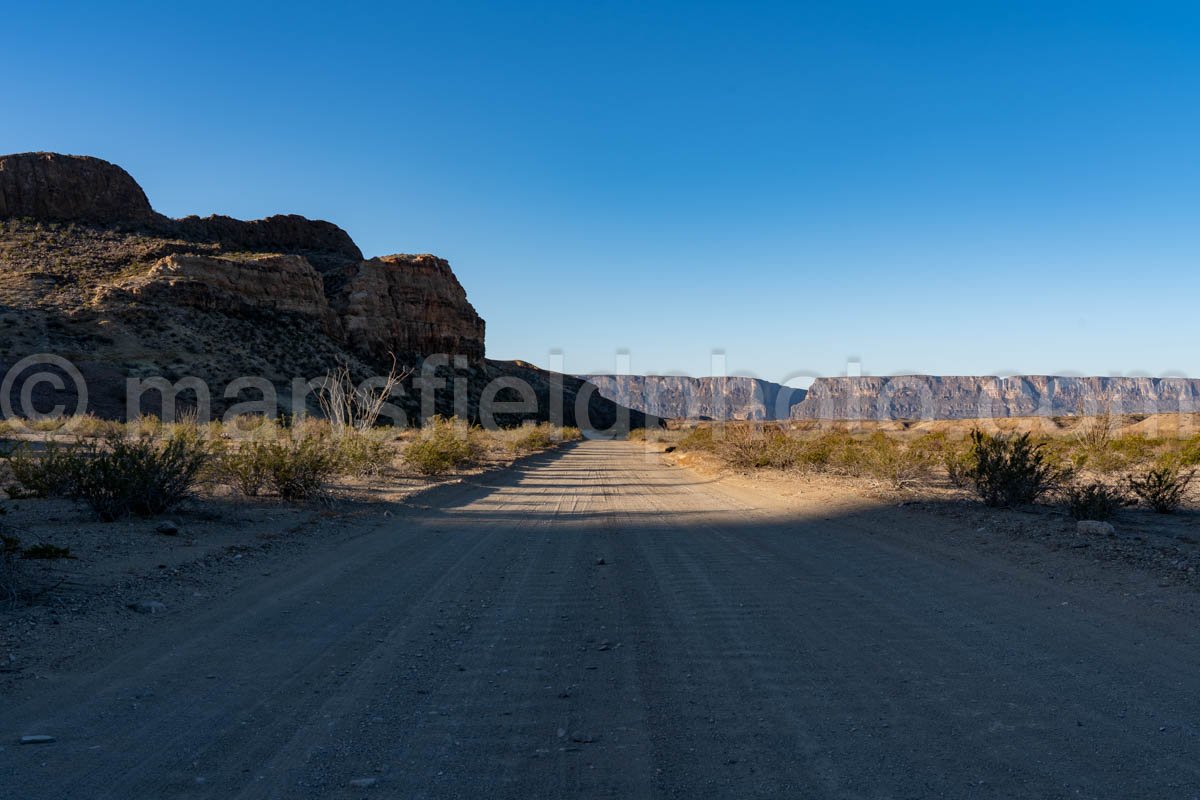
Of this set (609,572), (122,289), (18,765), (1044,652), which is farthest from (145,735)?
(122,289)

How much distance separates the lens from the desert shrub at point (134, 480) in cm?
973

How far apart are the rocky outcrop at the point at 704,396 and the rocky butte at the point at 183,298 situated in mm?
91638

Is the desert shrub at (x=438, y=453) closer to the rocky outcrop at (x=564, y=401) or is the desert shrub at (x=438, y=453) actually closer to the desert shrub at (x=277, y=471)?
the desert shrub at (x=277, y=471)

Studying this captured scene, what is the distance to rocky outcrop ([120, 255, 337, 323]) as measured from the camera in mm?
52781

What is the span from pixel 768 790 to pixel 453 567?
5.48 m

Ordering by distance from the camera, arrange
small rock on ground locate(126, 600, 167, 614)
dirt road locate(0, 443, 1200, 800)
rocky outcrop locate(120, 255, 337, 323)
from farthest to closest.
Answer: rocky outcrop locate(120, 255, 337, 323), small rock on ground locate(126, 600, 167, 614), dirt road locate(0, 443, 1200, 800)

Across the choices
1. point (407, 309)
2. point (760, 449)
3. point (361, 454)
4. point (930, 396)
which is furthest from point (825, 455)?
point (930, 396)

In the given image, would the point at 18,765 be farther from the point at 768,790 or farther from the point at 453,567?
the point at 453,567

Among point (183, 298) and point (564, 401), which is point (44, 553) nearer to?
point (183, 298)

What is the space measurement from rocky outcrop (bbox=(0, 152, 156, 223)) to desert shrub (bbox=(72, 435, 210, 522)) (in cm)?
7044

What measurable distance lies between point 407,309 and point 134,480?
2867 inches

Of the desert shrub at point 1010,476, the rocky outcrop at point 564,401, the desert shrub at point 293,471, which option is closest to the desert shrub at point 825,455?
the desert shrub at point 1010,476

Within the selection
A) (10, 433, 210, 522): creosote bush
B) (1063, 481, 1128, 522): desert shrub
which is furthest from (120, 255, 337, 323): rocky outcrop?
(1063, 481, 1128, 522): desert shrub

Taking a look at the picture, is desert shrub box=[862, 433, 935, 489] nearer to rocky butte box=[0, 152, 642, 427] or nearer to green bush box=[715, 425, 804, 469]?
green bush box=[715, 425, 804, 469]
